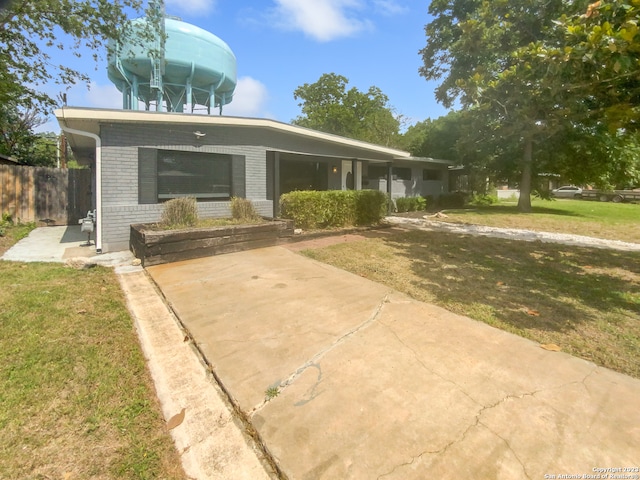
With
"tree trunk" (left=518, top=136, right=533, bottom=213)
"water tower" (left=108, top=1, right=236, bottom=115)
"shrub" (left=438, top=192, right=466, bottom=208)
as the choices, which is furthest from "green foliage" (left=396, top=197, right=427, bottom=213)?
"water tower" (left=108, top=1, right=236, bottom=115)

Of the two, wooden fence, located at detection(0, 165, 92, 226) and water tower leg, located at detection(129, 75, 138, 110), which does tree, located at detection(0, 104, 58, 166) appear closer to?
water tower leg, located at detection(129, 75, 138, 110)

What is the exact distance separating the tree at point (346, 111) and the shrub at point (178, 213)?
99.8 ft

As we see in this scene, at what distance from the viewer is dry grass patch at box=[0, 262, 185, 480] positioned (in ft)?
5.79

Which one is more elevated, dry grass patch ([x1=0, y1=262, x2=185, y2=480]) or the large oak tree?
the large oak tree

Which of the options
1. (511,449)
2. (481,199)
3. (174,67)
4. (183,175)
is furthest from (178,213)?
(481,199)

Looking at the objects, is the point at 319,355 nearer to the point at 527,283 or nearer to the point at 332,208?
the point at 527,283

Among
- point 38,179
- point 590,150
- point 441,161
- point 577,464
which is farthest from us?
point 441,161

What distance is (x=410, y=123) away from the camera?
3778cm

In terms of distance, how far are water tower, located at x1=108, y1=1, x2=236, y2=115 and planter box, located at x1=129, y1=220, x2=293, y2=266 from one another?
425 inches

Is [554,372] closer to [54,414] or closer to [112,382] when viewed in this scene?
[112,382]

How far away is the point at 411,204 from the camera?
16719 mm

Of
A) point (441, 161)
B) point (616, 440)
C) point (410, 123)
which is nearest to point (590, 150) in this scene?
point (441, 161)

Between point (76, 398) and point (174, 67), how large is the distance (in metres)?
16.9

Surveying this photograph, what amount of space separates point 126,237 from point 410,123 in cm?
3650
